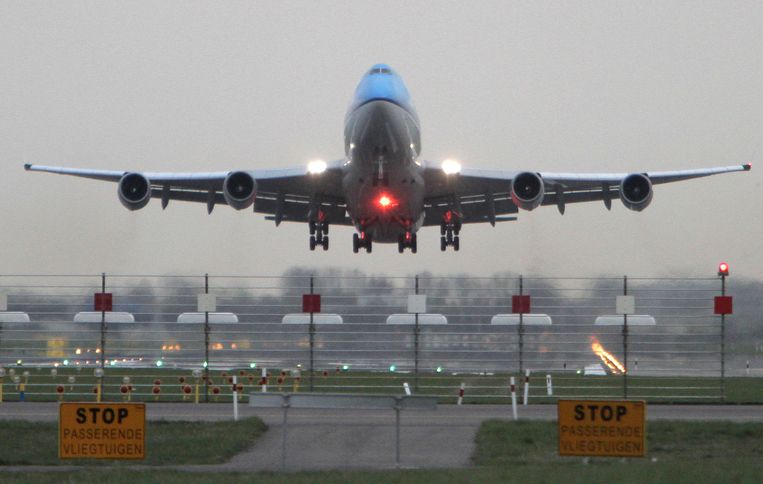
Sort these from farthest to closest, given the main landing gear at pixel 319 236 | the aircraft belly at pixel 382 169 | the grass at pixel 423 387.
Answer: the main landing gear at pixel 319 236 → the aircraft belly at pixel 382 169 → the grass at pixel 423 387

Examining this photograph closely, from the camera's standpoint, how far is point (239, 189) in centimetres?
3150

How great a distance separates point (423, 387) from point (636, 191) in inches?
321

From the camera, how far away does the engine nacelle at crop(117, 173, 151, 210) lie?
31734mm

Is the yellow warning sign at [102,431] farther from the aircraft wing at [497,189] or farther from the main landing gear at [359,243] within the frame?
the main landing gear at [359,243]

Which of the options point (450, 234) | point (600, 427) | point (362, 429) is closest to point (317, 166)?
point (450, 234)

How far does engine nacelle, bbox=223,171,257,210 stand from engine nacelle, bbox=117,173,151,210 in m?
2.14

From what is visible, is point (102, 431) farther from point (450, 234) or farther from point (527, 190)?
point (450, 234)

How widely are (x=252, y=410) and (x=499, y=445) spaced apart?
7650 millimetres

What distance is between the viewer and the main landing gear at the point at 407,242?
34781 millimetres

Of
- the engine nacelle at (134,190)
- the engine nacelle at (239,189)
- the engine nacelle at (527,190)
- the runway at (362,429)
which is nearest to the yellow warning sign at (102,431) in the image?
the runway at (362,429)

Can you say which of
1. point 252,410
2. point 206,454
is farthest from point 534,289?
point 206,454

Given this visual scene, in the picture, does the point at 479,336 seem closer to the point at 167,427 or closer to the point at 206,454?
the point at 167,427

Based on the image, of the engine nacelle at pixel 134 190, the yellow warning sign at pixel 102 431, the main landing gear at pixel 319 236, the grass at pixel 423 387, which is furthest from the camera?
the main landing gear at pixel 319 236

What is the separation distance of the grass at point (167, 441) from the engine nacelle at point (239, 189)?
38.8ft
